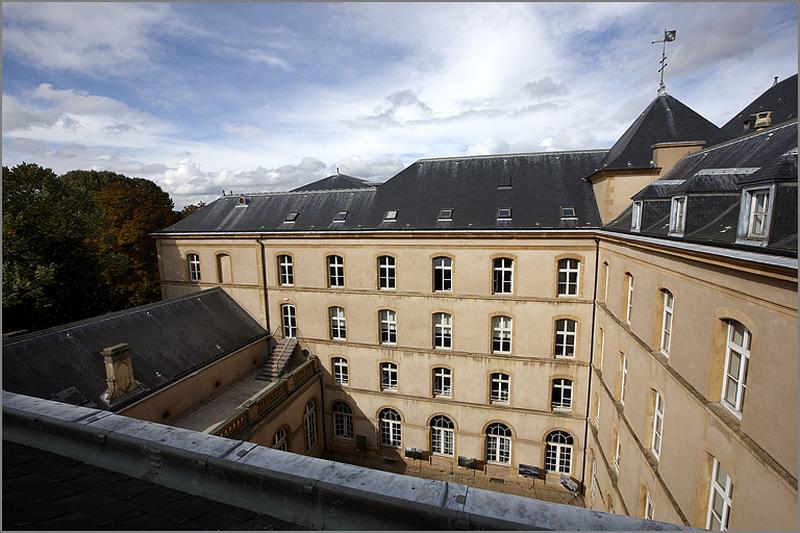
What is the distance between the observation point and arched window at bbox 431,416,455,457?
67.4ft

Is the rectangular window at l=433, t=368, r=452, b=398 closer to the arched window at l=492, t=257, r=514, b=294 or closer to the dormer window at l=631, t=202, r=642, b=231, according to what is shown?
the arched window at l=492, t=257, r=514, b=294

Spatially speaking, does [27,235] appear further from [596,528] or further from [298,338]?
[596,528]

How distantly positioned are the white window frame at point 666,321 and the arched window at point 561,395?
8.58 metres

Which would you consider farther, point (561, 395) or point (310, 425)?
point (310, 425)

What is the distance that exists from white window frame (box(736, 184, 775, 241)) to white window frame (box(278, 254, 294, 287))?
63.4 feet

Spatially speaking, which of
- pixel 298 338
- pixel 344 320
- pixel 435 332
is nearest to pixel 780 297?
pixel 435 332

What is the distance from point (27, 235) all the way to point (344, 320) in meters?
16.7

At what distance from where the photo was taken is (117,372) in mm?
13359

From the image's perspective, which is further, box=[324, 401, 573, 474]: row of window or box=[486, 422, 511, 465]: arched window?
box=[486, 422, 511, 465]: arched window

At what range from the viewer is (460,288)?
751 inches

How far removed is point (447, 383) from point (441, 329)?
118 inches

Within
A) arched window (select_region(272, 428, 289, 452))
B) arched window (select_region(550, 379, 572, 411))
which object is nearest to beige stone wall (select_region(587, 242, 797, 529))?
arched window (select_region(550, 379, 572, 411))

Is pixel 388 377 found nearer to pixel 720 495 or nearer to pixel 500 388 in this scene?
pixel 500 388

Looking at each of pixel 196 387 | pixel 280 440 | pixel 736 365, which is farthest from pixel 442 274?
pixel 736 365
